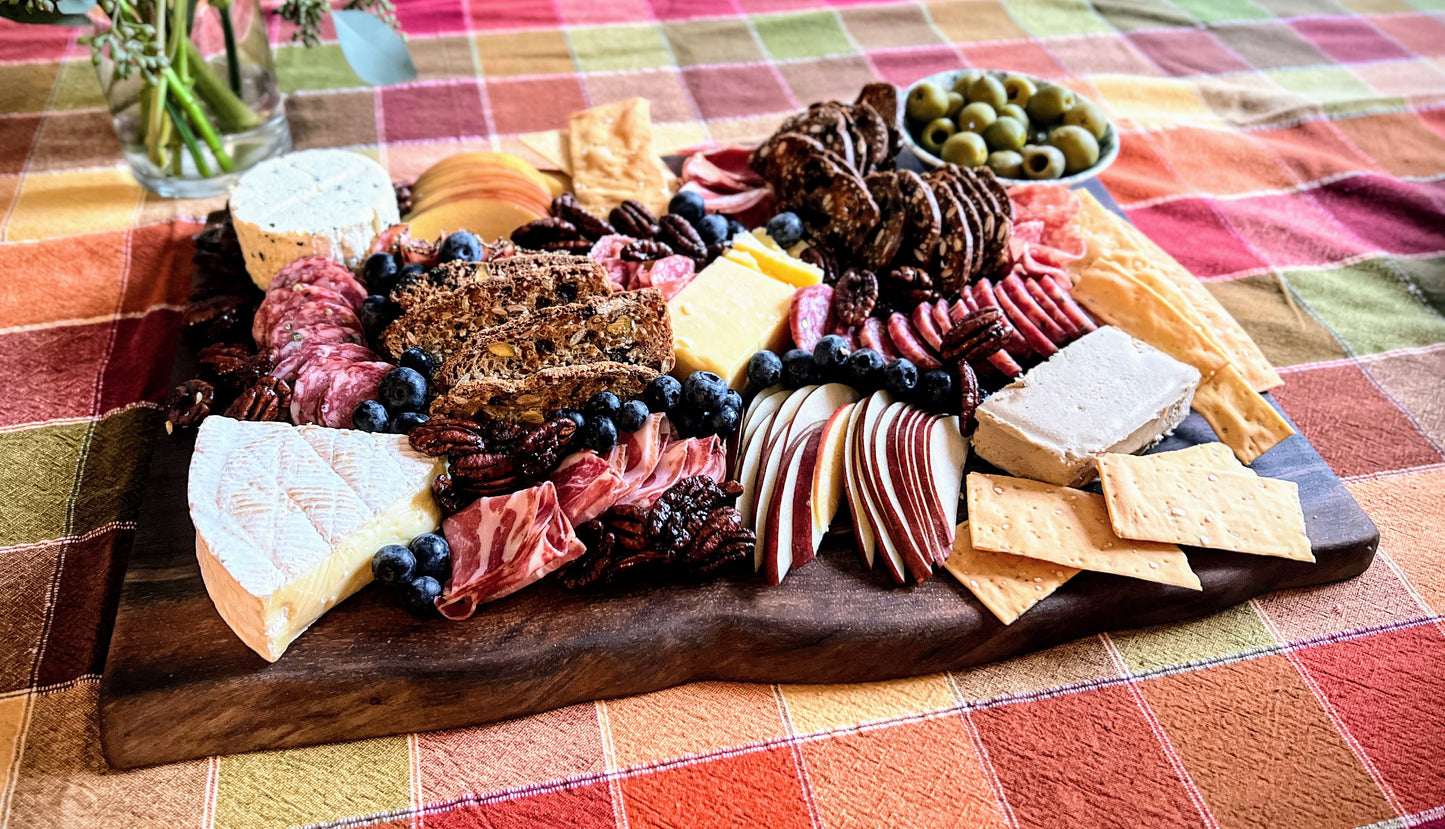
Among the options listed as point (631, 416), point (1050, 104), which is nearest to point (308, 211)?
point (631, 416)

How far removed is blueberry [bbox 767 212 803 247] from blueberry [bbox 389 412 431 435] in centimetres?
111

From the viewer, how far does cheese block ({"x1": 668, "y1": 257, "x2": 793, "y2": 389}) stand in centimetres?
237

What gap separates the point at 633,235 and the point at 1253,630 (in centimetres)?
178

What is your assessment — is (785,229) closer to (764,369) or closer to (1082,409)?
(764,369)

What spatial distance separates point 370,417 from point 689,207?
43.5 inches

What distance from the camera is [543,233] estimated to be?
107 inches

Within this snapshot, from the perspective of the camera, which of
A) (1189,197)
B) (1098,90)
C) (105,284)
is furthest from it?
(1098,90)

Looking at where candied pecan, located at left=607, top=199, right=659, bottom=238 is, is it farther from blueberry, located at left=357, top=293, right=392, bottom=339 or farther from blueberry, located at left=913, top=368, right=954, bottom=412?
blueberry, located at left=913, top=368, right=954, bottom=412

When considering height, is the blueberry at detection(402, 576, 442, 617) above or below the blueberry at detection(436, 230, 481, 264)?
below

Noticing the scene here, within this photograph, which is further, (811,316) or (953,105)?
(953,105)

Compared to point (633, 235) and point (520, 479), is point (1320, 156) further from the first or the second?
point (520, 479)

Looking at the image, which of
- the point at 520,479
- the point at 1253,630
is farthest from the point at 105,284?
the point at 1253,630

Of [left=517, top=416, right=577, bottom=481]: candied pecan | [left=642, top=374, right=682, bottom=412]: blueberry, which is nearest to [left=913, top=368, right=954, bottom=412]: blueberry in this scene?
[left=642, top=374, right=682, bottom=412]: blueberry

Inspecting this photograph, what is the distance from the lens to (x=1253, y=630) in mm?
2176
